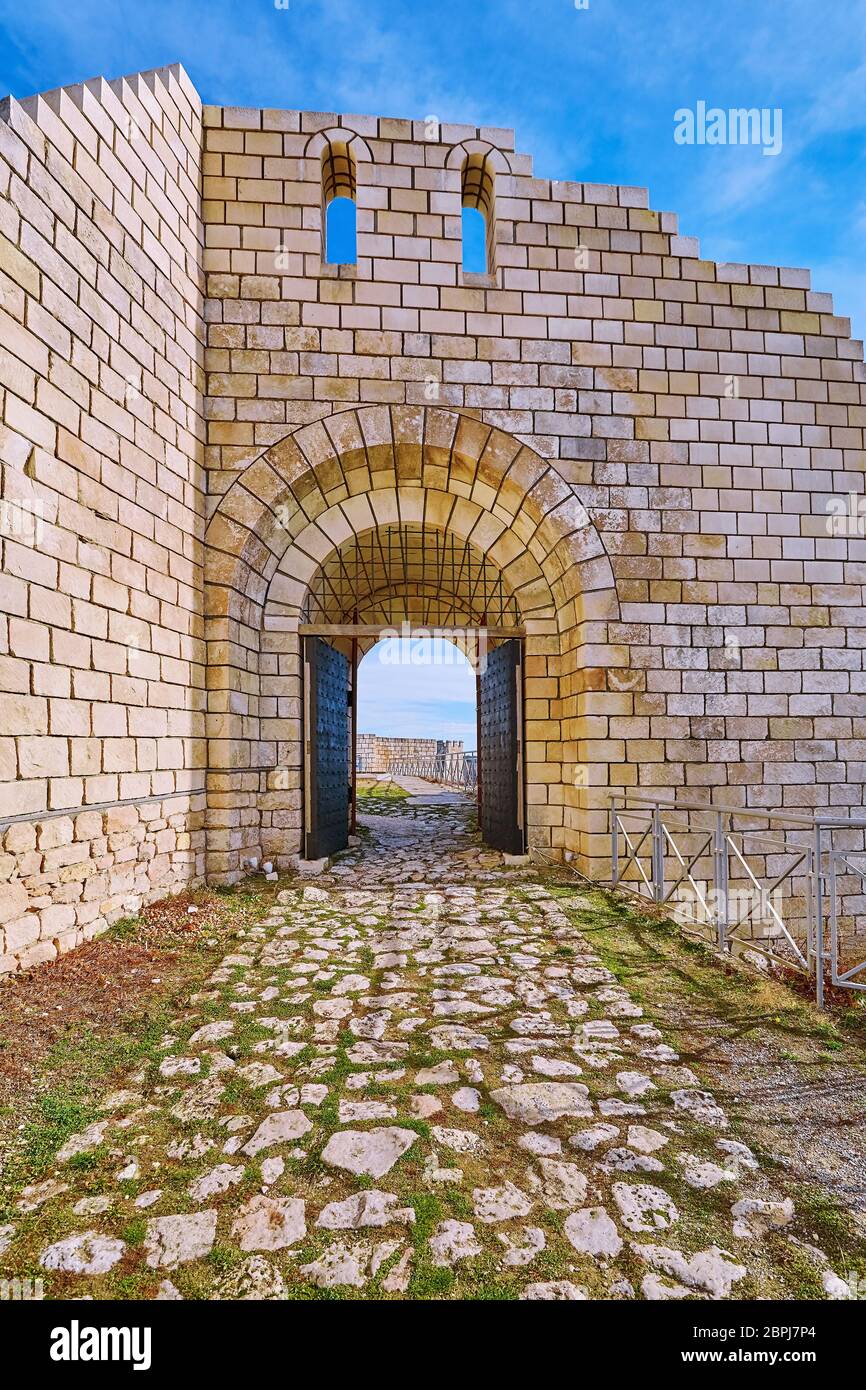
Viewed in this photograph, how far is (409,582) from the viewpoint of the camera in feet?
35.4

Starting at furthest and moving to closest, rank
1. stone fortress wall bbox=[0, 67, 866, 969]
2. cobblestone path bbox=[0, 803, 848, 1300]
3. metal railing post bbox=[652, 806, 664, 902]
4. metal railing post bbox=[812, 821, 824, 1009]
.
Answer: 1. stone fortress wall bbox=[0, 67, 866, 969]
2. metal railing post bbox=[652, 806, 664, 902]
3. metal railing post bbox=[812, 821, 824, 1009]
4. cobblestone path bbox=[0, 803, 848, 1300]

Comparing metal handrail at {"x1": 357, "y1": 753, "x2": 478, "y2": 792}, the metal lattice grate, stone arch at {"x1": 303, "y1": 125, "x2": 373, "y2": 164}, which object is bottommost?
metal handrail at {"x1": 357, "y1": 753, "x2": 478, "y2": 792}

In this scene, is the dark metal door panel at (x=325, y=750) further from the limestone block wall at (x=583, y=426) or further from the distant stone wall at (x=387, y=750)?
the distant stone wall at (x=387, y=750)

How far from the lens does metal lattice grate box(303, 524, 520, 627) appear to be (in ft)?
30.2

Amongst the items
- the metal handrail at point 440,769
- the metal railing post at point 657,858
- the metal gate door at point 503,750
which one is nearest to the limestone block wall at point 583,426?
the metal gate door at point 503,750

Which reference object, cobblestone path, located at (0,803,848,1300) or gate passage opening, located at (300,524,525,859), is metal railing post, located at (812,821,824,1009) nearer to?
cobblestone path, located at (0,803,848,1300)

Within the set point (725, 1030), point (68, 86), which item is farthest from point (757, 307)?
point (725, 1030)

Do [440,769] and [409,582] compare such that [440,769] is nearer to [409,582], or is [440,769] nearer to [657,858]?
[409,582]

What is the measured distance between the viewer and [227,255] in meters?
5.97

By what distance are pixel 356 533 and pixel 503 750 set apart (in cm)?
289

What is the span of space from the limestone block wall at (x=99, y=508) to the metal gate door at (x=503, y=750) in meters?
3.14

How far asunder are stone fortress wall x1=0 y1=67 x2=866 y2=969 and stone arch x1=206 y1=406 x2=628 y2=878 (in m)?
0.03

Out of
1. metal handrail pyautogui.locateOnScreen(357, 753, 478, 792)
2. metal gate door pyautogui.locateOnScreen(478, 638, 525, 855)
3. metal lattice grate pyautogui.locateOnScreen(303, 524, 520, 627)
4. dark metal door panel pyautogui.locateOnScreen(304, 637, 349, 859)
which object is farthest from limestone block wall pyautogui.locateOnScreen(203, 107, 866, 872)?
metal handrail pyautogui.locateOnScreen(357, 753, 478, 792)

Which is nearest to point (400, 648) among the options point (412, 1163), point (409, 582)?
point (409, 582)
